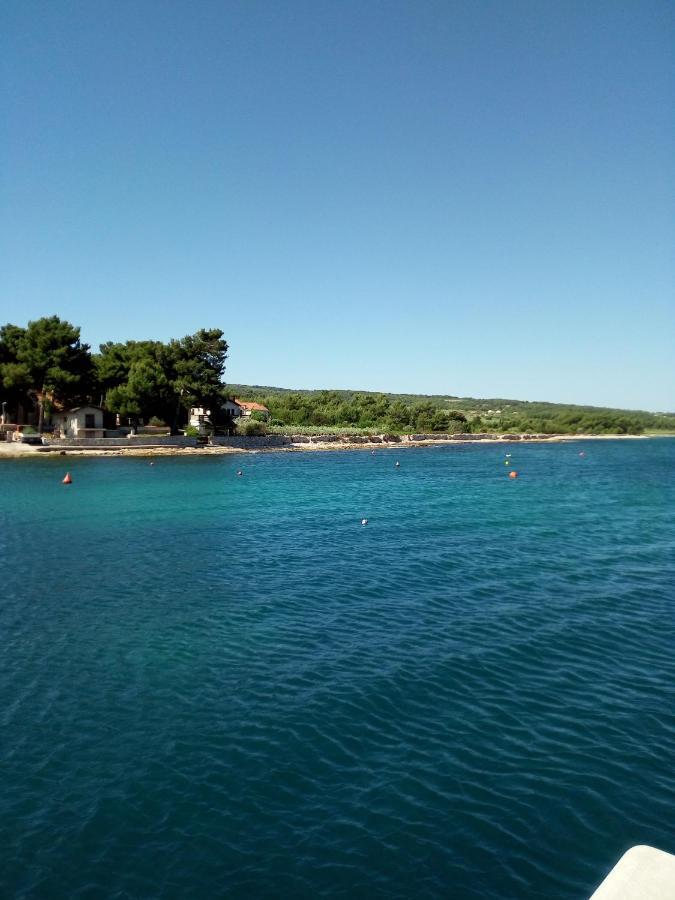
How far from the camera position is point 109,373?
312ft

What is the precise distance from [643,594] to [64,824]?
19.8 m

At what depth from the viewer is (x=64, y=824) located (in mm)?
9328

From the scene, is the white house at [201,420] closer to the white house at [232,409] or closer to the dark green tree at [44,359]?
the white house at [232,409]

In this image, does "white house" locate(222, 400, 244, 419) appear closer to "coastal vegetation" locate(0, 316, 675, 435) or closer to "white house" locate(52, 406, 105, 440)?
"coastal vegetation" locate(0, 316, 675, 435)

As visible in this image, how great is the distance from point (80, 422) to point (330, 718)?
289ft

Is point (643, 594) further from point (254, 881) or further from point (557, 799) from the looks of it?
point (254, 881)

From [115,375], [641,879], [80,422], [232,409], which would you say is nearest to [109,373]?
[115,375]

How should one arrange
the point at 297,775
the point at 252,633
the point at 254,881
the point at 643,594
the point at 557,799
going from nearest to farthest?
the point at 254,881 < the point at 557,799 < the point at 297,775 < the point at 252,633 < the point at 643,594

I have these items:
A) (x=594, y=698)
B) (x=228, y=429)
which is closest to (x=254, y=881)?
(x=594, y=698)

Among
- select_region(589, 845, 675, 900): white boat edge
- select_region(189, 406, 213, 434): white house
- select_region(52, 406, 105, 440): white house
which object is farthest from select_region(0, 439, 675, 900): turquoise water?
select_region(189, 406, 213, 434): white house

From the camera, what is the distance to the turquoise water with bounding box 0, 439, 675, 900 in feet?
28.5

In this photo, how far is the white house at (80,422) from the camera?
91250 mm

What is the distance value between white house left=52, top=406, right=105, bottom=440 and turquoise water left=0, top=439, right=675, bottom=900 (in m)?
66.2

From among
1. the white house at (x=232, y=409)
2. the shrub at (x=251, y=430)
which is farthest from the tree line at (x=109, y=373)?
the white house at (x=232, y=409)
